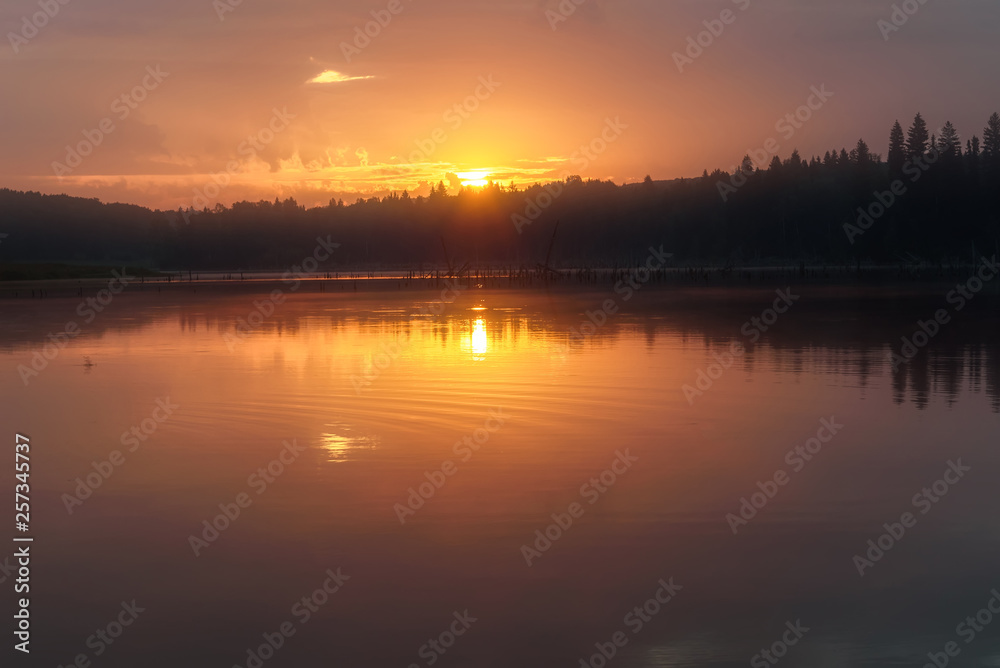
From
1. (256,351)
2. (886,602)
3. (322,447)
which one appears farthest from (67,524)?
(256,351)

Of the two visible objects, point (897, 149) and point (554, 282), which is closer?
point (554, 282)

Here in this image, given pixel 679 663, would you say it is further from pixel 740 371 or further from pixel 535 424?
pixel 740 371

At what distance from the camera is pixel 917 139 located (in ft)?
456

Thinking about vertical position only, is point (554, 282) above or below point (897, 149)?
below

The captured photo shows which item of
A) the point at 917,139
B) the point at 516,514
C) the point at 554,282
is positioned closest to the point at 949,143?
the point at 917,139

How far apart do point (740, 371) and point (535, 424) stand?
28.9 feet

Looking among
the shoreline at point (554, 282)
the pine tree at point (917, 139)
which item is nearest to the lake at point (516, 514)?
the shoreline at point (554, 282)

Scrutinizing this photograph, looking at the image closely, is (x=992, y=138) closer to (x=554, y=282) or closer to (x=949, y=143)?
(x=949, y=143)

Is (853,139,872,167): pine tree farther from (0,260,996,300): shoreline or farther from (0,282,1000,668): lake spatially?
(0,282,1000,668): lake

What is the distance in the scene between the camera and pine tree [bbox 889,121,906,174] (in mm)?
140000

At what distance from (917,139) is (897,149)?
3.48 meters

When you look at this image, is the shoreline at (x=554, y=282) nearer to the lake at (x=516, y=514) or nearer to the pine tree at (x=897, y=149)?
the pine tree at (x=897, y=149)

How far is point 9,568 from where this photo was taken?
9.68 metres

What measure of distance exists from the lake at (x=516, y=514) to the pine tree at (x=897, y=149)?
420ft
